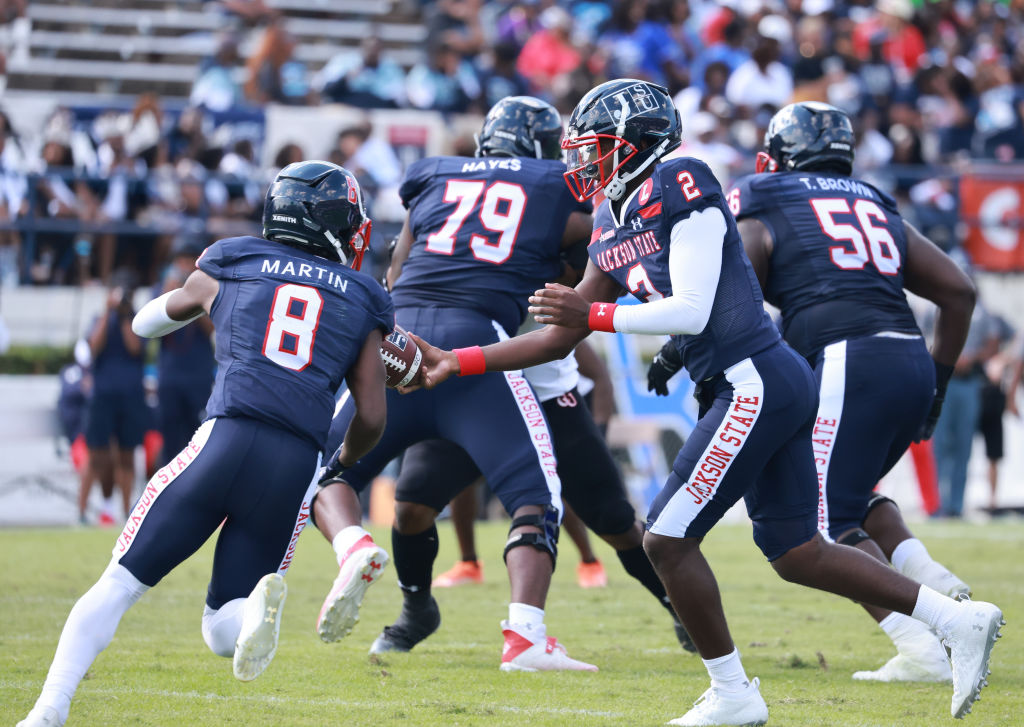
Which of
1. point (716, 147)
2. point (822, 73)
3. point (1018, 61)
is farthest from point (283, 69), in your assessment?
point (1018, 61)

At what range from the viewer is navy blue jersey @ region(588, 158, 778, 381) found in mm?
4227

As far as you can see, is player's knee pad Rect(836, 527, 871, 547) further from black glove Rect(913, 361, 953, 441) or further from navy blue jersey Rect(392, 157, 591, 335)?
navy blue jersey Rect(392, 157, 591, 335)

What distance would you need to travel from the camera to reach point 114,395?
11086 millimetres

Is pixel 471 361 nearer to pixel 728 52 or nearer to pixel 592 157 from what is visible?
pixel 592 157

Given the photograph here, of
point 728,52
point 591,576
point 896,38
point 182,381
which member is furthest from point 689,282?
point 896,38

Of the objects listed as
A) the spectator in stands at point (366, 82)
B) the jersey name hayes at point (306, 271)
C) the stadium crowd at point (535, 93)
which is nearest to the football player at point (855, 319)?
the jersey name hayes at point (306, 271)

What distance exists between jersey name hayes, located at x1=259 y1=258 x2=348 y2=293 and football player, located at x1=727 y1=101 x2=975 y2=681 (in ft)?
5.59

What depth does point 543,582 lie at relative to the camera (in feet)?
17.2

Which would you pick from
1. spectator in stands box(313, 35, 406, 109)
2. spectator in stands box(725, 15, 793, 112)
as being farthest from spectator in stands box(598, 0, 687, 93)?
spectator in stands box(313, 35, 406, 109)

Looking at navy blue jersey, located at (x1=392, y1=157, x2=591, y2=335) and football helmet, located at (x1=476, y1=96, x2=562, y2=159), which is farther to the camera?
football helmet, located at (x1=476, y1=96, x2=562, y2=159)

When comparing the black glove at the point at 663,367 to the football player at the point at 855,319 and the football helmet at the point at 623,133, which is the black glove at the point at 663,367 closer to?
the football player at the point at 855,319

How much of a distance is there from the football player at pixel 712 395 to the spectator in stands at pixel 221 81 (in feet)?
36.8

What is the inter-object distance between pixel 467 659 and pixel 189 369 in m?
6.24

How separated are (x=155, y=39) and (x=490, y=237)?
46.1 feet
